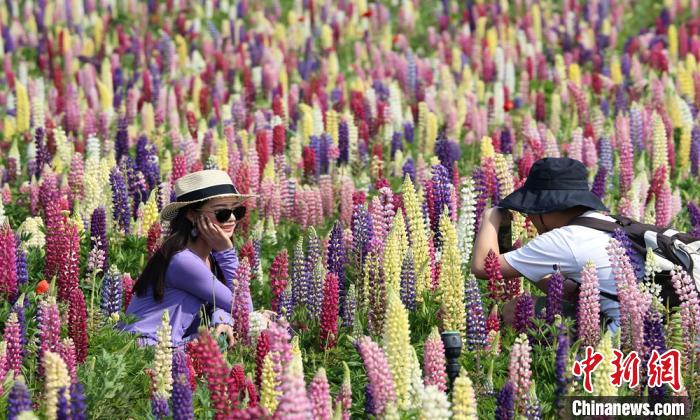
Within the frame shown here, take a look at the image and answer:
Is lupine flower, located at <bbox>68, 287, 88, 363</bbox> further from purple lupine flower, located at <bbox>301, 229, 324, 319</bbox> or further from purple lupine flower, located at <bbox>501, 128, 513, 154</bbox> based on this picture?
purple lupine flower, located at <bbox>501, 128, 513, 154</bbox>

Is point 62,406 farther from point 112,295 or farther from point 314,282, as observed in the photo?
point 314,282

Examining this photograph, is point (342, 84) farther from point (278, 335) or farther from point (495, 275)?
point (278, 335)

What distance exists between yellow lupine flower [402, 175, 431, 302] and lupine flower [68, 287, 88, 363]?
2364mm

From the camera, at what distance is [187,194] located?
7.77 metres

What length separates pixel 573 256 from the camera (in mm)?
6930

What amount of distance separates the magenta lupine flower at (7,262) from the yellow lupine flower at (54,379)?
2718 millimetres

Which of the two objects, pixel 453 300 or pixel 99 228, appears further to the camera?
pixel 99 228

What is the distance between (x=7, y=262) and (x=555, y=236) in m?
3.66

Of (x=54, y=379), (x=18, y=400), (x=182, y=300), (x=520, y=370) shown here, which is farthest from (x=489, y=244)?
(x=18, y=400)

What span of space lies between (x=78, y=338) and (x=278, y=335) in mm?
1871

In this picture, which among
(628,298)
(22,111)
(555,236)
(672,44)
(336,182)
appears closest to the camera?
(628,298)

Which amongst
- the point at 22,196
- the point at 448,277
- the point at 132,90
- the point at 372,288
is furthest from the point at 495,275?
the point at 132,90

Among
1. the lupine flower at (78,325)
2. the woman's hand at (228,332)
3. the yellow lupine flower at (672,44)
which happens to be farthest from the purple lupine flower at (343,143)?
the yellow lupine flower at (672,44)

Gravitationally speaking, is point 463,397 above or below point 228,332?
below
